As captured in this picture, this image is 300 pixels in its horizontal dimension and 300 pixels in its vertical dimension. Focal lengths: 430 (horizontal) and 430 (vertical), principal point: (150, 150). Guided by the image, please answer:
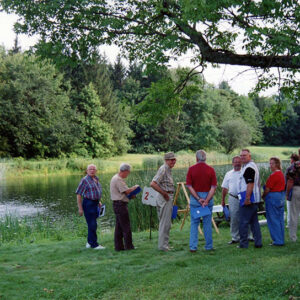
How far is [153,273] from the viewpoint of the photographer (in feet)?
20.2

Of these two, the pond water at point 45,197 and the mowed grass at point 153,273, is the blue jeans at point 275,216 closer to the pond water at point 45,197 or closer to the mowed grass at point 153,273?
the mowed grass at point 153,273

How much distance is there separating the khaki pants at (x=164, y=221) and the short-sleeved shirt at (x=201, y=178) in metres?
0.57

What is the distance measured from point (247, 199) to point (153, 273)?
7.60ft

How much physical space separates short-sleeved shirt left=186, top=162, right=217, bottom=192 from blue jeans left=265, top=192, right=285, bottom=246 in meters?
1.14

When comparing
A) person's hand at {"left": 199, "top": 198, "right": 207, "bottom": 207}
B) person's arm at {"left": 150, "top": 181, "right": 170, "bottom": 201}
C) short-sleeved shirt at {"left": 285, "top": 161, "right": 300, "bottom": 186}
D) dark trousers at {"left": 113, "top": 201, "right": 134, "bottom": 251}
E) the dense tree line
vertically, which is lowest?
dark trousers at {"left": 113, "top": 201, "right": 134, "bottom": 251}

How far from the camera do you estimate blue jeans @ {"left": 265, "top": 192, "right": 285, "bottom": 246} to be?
7.73 meters

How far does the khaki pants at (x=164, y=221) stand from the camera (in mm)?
7898

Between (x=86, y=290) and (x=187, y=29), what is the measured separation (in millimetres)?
4645

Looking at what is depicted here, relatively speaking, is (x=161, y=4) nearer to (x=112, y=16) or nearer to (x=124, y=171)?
(x=112, y=16)

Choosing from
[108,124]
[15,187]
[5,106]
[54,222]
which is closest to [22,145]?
[5,106]

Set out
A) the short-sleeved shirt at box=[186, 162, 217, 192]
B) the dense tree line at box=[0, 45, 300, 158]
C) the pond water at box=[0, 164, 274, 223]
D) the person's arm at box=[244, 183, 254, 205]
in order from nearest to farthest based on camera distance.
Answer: the person's arm at box=[244, 183, 254, 205], the short-sleeved shirt at box=[186, 162, 217, 192], the pond water at box=[0, 164, 274, 223], the dense tree line at box=[0, 45, 300, 158]

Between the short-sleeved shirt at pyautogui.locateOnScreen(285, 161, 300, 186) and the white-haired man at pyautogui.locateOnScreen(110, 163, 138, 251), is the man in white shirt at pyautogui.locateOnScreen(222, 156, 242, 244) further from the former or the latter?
the white-haired man at pyautogui.locateOnScreen(110, 163, 138, 251)

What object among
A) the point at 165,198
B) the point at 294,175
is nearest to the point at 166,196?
the point at 165,198

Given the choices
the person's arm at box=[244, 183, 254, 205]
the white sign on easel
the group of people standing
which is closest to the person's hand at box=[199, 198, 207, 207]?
the group of people standing
